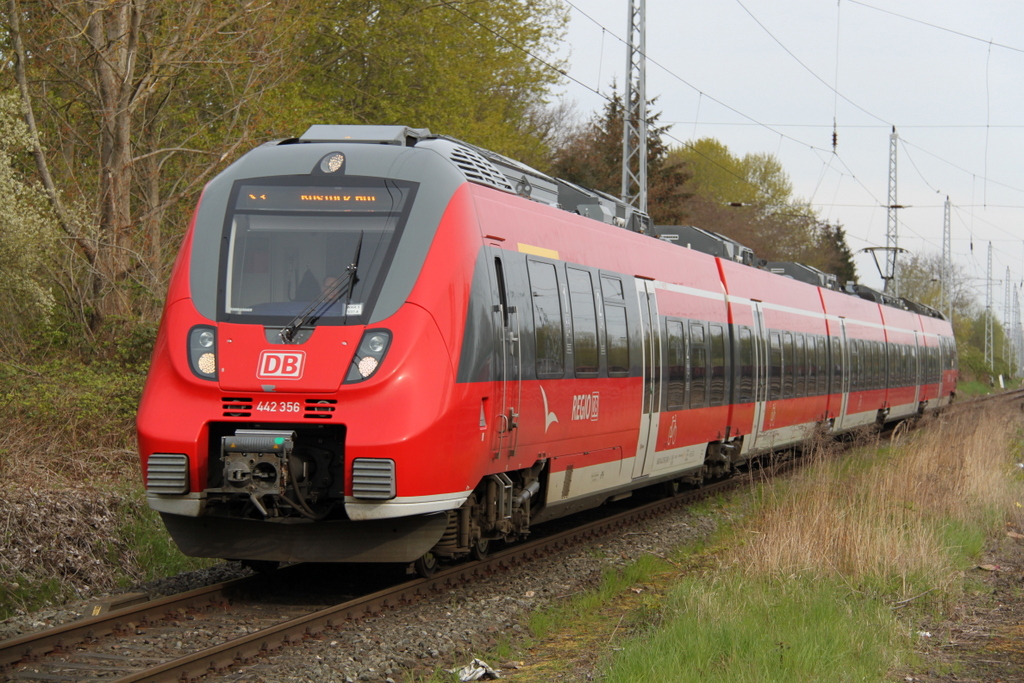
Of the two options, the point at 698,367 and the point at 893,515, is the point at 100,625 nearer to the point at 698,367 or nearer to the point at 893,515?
the point at 893,515

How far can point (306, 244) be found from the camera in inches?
316

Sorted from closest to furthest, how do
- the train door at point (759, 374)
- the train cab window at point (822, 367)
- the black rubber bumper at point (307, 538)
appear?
the black rubber bumper at point (307, 538)
the train door at point (759, 374)
the train cab window at point (822, 367)

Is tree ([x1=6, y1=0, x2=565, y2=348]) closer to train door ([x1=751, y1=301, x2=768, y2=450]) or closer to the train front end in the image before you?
the train front end

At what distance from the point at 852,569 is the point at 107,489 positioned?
265 inches

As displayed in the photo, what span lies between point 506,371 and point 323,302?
1.62m

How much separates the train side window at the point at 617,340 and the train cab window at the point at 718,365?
3.42 metres

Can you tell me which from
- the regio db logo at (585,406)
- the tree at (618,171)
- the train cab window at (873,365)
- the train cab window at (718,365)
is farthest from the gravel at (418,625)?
the tree at (618,171)

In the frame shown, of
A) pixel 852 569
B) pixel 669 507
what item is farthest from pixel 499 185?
pixel 669 507

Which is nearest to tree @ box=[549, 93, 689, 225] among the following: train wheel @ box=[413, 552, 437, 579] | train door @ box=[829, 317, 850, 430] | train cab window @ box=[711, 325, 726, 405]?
train door @ box=[829, 317, 850, 430]

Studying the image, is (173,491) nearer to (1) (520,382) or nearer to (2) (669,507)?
(1) (520,382)

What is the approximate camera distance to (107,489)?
10.5m

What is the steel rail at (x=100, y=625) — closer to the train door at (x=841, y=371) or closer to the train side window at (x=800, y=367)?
the train side window at (x=800, y=367)

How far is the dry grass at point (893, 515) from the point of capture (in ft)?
29.3

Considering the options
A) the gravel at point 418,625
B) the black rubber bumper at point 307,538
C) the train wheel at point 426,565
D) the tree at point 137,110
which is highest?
the tree at point 137,110
